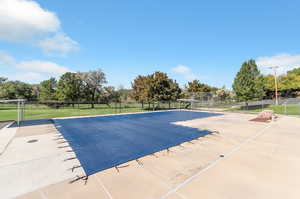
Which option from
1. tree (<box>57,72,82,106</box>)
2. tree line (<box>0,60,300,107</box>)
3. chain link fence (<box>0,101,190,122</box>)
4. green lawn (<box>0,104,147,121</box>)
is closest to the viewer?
green lawn (<box>0,104,147,121</box>)

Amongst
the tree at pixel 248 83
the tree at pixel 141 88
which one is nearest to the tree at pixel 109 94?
the tree at pixel 141 88

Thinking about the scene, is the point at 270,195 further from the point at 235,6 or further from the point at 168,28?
the point at 168,28

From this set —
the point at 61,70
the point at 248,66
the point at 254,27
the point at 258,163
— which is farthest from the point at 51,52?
the point at 248,66

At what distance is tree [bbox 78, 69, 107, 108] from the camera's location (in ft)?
79.5

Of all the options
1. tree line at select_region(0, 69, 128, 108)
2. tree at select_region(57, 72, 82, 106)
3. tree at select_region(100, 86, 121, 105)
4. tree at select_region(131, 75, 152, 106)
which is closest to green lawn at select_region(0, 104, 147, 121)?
tree at select_region(131, 75, 152, 106)

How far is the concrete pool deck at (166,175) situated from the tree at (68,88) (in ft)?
63.6

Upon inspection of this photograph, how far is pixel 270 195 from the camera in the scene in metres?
2.20

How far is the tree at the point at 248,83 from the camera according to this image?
1591 cm

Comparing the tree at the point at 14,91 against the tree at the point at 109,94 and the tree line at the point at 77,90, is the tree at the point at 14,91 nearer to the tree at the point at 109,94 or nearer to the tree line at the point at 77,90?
the tree line at the point at 77,90

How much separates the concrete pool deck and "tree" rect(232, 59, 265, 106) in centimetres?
1374

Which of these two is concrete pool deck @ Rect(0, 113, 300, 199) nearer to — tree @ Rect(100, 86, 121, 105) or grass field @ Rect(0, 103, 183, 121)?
grass field @ Rect(0, 103, 183, 121)

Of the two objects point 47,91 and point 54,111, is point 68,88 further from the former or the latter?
point 47,91

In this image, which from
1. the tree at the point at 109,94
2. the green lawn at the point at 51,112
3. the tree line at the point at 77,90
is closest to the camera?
the green lawn at the point at 51,112

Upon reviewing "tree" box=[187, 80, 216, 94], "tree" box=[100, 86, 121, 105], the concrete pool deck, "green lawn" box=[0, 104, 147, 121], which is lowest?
the concrete pool deck
